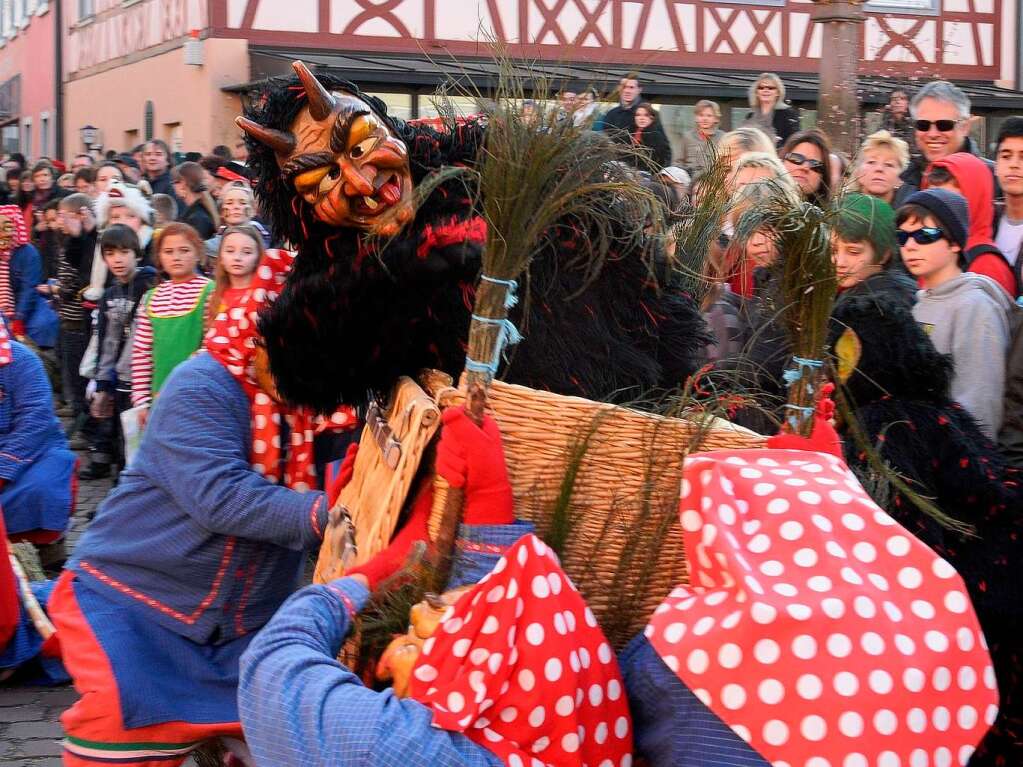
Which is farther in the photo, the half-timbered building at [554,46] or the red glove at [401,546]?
the half-timbered building at [554,46]

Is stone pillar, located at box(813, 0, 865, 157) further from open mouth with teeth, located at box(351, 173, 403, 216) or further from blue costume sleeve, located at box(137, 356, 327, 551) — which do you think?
open mouth with teeth, located at box(351, 173, 403, 216)

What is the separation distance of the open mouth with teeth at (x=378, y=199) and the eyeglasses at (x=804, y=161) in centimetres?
262

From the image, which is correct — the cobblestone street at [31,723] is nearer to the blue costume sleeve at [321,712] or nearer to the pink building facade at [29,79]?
the blue costume sleeve at [321,712]

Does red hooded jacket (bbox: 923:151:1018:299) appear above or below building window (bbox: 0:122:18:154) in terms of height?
below

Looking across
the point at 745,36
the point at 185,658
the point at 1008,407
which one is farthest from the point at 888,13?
the point at 185,658

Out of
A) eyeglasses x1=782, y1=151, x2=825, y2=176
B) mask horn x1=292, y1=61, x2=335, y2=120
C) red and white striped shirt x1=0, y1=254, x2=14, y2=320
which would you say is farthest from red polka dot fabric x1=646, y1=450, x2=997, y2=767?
red and white striped shirt x1=0, y1=254, x2=14, y2=320

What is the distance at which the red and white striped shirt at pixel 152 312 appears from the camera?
5.98 meters

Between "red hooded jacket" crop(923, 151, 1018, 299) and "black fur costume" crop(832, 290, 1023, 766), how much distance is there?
1.19 metres

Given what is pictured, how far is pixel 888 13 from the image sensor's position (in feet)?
53.7

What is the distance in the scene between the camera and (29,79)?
1030 inches

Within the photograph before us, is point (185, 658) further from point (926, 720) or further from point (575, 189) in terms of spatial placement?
point (926, 720)

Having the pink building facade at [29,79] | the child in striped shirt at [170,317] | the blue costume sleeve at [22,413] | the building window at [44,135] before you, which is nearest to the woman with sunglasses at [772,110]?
the child in striped shirt at [170,317]

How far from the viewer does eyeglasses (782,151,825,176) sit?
4.67m

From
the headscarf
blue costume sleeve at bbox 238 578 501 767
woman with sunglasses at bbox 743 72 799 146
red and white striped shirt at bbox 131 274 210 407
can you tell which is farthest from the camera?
the headscarf
